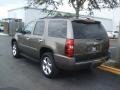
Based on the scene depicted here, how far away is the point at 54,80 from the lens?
7016 mm

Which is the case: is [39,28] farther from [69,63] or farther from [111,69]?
[111,69]

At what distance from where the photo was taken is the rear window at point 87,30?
6694 mm

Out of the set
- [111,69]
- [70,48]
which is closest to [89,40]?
[70,48]

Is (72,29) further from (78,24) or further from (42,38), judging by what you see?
(42,38)

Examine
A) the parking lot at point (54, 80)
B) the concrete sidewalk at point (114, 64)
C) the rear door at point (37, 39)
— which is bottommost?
the parking lot at point (54, 80)

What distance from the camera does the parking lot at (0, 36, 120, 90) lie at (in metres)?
6.41

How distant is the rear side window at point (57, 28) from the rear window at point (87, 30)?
1.03ft

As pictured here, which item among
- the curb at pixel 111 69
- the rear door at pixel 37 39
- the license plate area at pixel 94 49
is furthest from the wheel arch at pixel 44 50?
the curb at pixel 111 69

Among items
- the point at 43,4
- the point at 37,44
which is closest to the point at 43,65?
the point at 37,44

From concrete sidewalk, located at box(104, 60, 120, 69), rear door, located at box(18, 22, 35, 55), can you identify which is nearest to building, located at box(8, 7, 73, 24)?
rear door, located at box(18, 22, 35, 55)

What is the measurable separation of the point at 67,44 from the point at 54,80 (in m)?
1.27

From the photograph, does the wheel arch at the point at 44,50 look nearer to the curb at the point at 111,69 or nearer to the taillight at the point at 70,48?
the taillight at the point at 70,48

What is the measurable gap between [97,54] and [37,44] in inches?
81.3

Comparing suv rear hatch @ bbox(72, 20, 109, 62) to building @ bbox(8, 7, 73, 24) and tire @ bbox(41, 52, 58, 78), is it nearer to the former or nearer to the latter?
tire @ bbox(41, 52, 58, 78)
